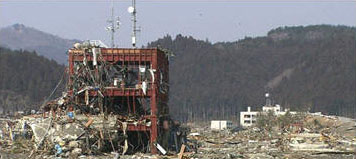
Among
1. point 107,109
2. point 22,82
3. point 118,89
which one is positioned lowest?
point 107,109

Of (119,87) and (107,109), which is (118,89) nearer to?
(119,87)

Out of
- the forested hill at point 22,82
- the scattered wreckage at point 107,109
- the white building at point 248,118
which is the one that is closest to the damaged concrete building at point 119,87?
the scattered wreckage at point 107,109

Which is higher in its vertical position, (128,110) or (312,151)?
(128,110)

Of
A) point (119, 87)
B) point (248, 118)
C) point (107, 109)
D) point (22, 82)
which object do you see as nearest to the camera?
point (119, 87)

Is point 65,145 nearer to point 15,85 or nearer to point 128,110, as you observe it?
point 128,110

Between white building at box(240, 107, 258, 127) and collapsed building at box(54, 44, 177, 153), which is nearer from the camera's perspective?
collapsed building at box(54, 44, 177, 153)

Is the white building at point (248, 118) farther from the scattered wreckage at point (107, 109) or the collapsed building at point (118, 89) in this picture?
the collapsed building at point (118, 89)

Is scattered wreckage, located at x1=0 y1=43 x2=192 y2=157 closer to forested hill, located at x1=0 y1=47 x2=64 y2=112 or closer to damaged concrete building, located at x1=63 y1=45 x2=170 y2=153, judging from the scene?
damaged concrete building, located at x1=63 y1=45 x2=170 y2=153

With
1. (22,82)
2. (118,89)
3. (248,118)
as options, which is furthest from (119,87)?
(22,82)

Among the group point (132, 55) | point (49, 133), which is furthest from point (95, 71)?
point (49, 133)

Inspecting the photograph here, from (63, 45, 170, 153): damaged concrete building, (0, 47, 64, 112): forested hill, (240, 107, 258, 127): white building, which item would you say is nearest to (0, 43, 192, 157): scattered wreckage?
(63, 45, 170, 153): damaged concrete building

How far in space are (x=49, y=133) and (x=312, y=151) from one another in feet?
56.1

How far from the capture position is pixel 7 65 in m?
190

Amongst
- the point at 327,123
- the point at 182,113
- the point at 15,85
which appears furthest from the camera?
the point at 182,113
